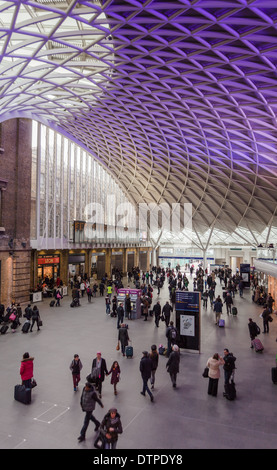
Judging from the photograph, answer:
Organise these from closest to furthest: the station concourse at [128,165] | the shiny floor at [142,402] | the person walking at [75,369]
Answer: the shiny floor at [142,402] → the station concourse at [128,165] → the person walking at [75,369]

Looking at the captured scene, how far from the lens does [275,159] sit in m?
30.0

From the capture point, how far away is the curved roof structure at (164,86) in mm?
14211

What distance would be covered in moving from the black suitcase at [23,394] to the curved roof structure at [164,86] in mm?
14599

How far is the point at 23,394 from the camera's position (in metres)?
9.09

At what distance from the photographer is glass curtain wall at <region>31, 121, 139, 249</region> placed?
3231 centimetres

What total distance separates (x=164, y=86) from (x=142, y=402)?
2124 centimetres

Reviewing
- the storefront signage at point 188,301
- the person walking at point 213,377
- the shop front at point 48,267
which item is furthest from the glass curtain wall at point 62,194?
the person walking at point 213,377

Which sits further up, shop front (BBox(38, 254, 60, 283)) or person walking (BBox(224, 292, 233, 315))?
shop front (BBox(38, 254, 60, 283))

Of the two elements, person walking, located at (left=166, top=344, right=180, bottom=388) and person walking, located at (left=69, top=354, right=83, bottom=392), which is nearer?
person walking, located at (left=69, top=354, right=83, bottom=392)


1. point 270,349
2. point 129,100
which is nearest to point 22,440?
point 270,349

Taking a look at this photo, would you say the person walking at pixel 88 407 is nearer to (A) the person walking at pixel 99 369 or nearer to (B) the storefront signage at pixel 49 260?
(A) the person walking at pixel 99 369

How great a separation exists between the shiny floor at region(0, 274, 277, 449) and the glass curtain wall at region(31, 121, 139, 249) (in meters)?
17.9

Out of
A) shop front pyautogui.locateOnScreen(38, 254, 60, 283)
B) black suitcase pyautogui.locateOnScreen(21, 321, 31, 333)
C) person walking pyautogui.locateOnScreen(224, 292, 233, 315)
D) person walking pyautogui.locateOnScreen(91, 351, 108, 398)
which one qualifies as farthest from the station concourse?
person walking pyautogui.locateOnScreen(224, 292, 233, 315)

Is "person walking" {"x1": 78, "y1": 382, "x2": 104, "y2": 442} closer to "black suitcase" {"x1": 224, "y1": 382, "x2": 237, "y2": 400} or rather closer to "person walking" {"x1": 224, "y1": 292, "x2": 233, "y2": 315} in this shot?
"black suitcase" {"x1": 224, "y1": 382, "x2": 237, "y2": 400}
